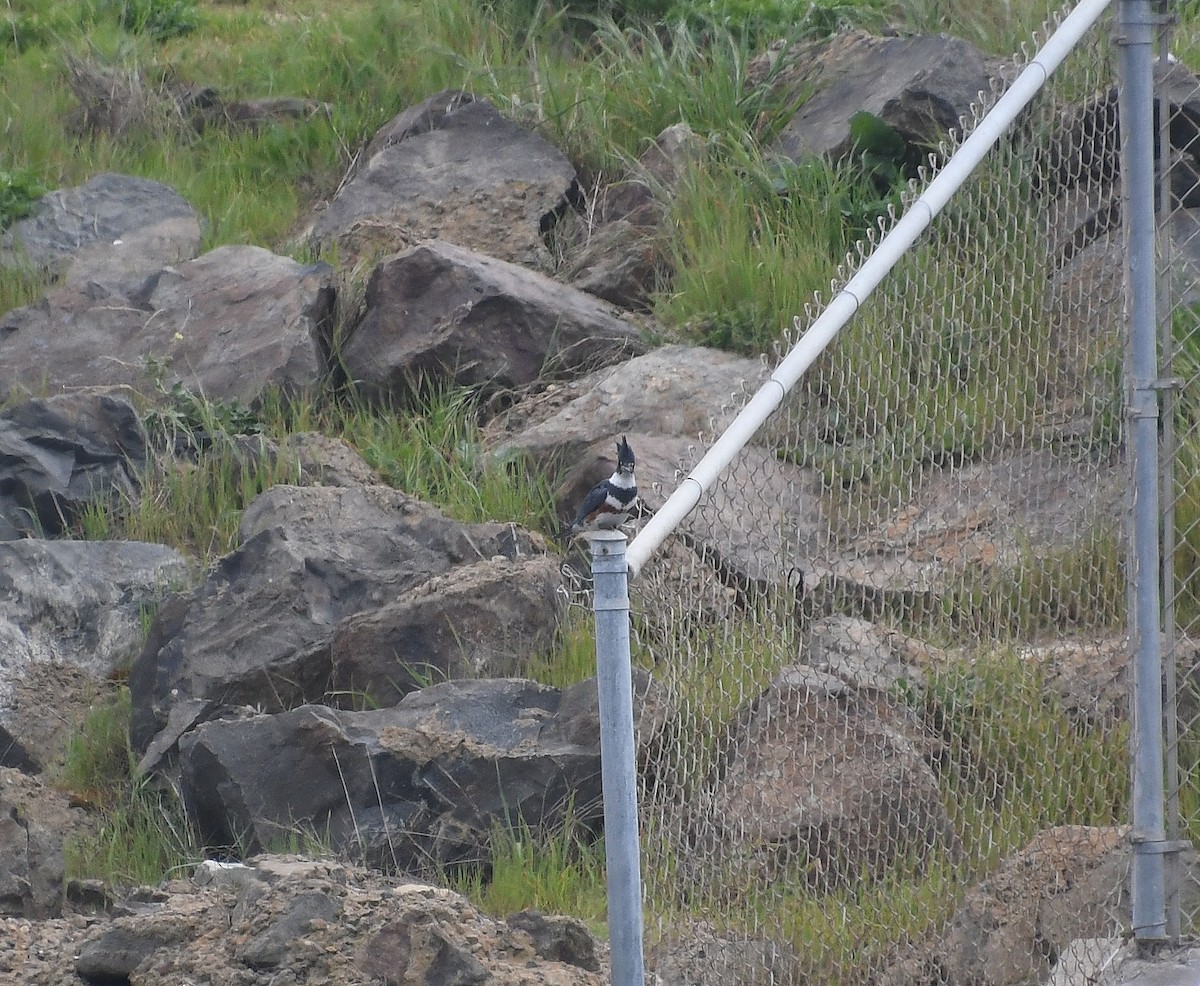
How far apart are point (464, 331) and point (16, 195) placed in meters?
3.10

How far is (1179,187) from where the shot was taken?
6.25 m

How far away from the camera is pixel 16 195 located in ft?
27.0

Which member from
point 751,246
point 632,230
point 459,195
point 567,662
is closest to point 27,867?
point 567,662

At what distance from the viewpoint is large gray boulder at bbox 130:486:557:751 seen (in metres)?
4.99

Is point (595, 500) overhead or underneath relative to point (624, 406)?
overhead

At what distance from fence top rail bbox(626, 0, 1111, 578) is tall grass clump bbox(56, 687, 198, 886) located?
108 inches

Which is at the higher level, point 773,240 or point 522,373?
point 773,240

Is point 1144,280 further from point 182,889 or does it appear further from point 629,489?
point 182,889

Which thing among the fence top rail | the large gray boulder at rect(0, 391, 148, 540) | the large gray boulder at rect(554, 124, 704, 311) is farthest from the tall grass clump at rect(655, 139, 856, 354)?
the fence top rail

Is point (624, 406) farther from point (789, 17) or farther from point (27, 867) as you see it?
point (789, 17)

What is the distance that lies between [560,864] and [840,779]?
0.97 m

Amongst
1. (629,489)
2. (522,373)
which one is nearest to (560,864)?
(629,489)

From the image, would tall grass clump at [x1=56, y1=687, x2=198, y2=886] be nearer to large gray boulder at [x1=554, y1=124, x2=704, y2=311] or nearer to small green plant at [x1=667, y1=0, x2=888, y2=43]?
large gray boulder at [x1=554, y1=124, x2=704, y2=311]

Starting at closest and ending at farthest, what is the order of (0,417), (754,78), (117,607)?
(117,607), (0,417), (754,78)
